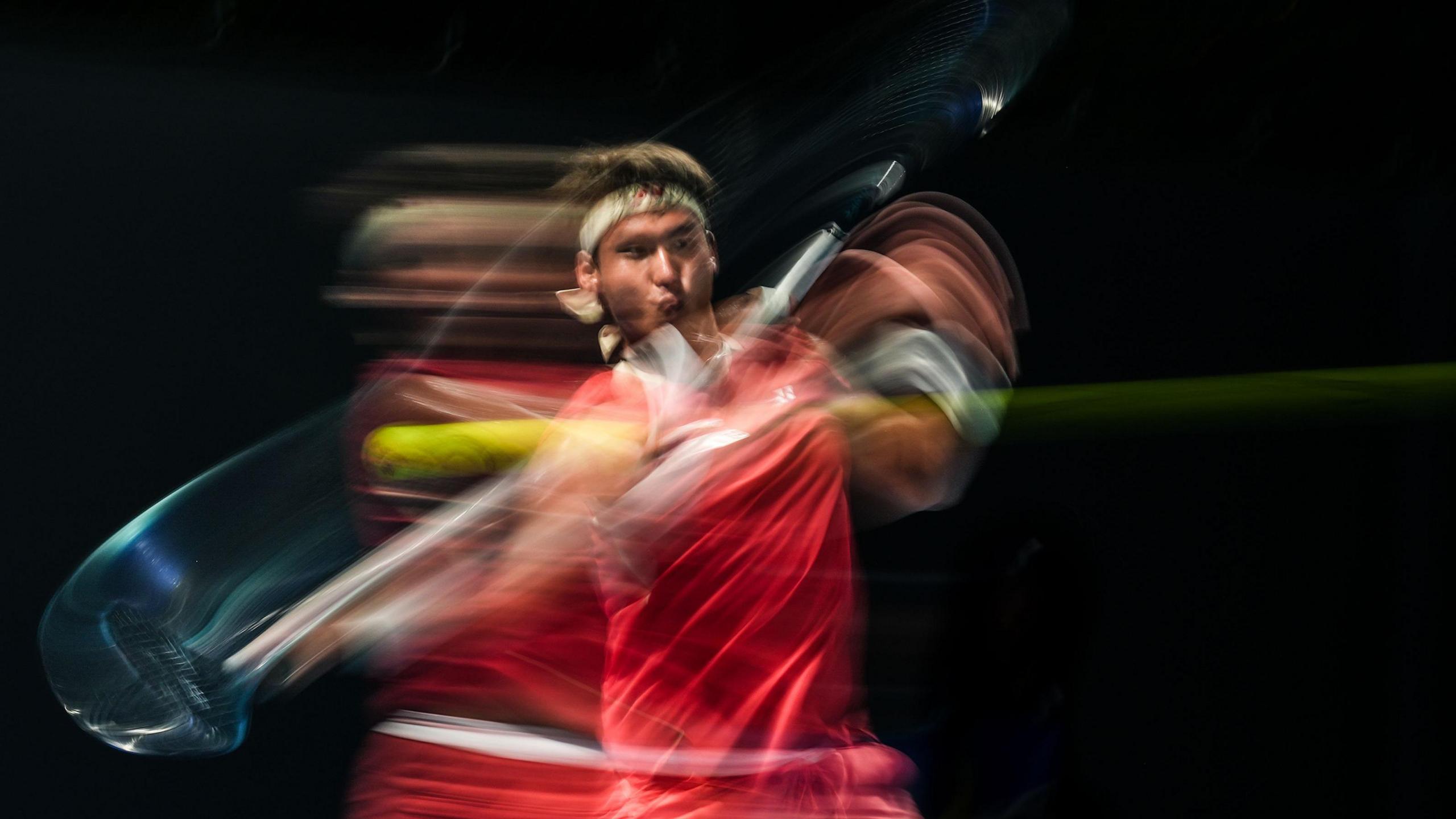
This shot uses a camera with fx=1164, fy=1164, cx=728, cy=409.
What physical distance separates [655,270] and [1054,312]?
2.80 feet

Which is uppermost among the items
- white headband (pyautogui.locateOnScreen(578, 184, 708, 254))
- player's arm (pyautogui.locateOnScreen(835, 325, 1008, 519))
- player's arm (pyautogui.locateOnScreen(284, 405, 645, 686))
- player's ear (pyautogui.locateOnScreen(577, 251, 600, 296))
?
white headband (pyautogui.locateOnScreen(578, 184, 708, 254))

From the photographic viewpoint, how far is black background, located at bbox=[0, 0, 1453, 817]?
134 cm

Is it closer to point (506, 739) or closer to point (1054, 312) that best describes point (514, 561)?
point (506, 739)

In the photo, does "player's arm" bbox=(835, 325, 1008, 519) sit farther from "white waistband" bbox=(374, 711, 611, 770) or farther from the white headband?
"white waistband" bbox=(374, 711, 611, 770)

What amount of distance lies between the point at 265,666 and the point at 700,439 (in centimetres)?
38

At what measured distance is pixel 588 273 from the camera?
889mm

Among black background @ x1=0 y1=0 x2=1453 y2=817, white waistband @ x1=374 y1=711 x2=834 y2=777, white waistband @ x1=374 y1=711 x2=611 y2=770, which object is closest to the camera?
white waistband @ x1=374 y1=711 x2=834 y2=777

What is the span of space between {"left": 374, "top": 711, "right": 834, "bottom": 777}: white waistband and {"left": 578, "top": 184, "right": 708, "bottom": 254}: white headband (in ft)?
1.24

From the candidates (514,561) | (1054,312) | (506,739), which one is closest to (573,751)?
(506,739)

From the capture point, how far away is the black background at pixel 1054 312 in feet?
4.40

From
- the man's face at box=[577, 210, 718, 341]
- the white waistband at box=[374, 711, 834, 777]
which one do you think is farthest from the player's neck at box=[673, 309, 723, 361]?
the white waistband at box=[374, 711, 834, 777]

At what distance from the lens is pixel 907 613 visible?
4.72 feet

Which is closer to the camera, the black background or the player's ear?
the player's ear

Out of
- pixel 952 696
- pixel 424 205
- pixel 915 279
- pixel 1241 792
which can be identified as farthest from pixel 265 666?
pixel 1241 792
